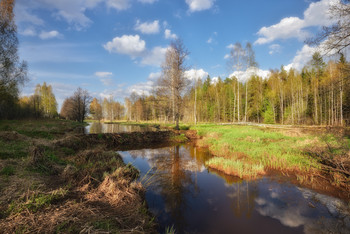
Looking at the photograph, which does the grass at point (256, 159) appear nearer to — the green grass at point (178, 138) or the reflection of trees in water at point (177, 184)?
the reflection of trees in water at point (177, 184)

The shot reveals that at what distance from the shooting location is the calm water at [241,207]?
3.97m

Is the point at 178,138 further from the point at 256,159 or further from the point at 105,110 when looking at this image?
the point at 105,110

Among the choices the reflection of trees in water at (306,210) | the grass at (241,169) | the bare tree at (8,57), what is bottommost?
the reflection of trees in water at (306,210)

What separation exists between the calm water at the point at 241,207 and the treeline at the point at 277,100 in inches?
656

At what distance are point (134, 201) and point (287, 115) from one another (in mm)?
42786

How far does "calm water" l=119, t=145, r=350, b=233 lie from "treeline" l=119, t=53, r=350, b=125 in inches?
656

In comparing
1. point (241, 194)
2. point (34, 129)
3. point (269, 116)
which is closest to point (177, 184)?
point (241, 194)

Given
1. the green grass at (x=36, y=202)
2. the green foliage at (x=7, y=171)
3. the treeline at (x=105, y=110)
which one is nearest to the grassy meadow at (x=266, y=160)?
the green grass at (x=36, y=202)

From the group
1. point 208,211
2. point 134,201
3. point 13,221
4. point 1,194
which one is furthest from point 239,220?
point 1,194

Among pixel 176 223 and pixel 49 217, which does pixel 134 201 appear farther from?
pixel 49 217

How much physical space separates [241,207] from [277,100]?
42.1 metres

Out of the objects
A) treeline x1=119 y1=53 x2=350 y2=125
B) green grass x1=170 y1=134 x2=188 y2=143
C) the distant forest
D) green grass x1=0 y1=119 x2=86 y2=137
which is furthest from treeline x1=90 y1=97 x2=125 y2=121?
green grass x1=170 y1=134 x2=188 y2=143

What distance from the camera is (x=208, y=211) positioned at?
184 inches

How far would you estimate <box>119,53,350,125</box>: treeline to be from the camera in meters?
26.0
